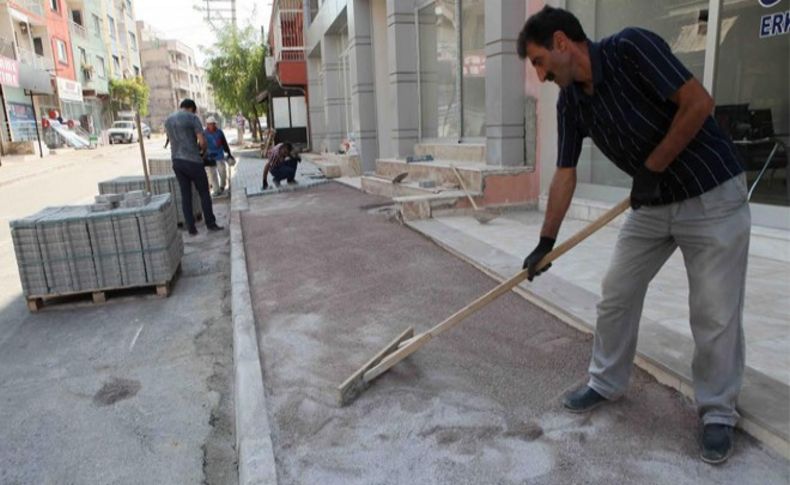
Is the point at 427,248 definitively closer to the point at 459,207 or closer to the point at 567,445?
the point at 459,207

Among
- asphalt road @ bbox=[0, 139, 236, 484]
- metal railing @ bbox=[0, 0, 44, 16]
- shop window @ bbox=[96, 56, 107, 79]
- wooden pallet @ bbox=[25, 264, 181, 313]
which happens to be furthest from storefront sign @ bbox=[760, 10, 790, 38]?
shop window @ bbox=[96, 56, 107, 79]

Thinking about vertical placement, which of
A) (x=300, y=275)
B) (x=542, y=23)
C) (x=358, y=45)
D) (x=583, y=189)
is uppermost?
(x=358, y=45)

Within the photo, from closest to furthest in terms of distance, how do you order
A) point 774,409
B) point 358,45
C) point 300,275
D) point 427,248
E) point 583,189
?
point 774,409 → point 300,275 → point 427,248 → point 583,189 → point 358,45

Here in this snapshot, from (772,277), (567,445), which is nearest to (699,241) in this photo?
(567,445)

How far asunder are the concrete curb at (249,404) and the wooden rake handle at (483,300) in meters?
0.61

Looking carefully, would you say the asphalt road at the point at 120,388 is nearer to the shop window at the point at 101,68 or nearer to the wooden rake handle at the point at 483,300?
the wooden rake handle at the point at 483,300

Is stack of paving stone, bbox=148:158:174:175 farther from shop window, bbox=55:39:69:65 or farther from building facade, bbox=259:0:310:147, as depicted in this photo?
shop window, bbox=55:39:69:65

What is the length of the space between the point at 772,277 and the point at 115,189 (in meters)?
8.13

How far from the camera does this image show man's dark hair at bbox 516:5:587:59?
223 cm

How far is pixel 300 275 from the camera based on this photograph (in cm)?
551

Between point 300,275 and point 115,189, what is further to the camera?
point 115,189

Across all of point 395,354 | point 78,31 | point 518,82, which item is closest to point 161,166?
point 518,82

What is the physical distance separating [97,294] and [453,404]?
396 centimetres

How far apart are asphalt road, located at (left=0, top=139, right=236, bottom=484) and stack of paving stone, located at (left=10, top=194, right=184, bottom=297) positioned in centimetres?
25
